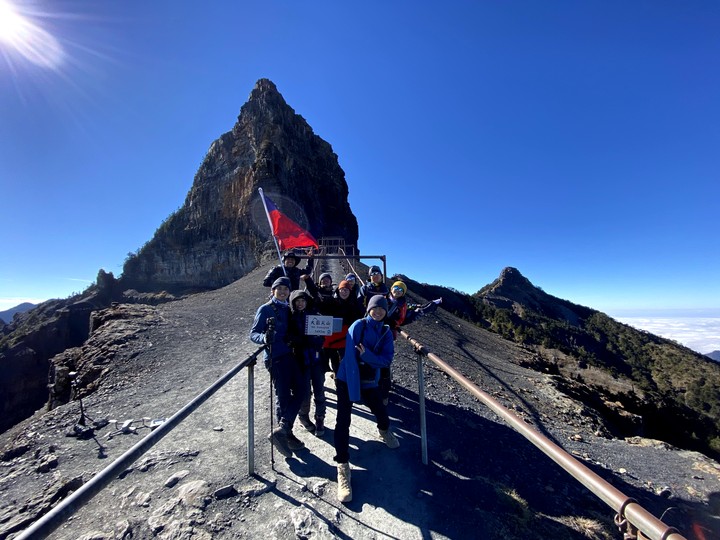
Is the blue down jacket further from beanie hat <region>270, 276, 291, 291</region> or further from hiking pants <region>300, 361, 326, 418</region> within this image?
beanie hat <region>270, 276, 291, 291</region>

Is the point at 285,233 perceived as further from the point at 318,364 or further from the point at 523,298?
the point at 523,298

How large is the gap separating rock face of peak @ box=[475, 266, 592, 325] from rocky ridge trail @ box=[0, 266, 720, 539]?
6417 cm

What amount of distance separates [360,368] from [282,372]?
110cm

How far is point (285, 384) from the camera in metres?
4.30

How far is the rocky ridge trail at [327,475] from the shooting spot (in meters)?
3.28

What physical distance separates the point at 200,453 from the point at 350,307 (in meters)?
3.10

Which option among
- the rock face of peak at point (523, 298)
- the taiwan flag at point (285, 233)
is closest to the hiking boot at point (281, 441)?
the taiwan flag at point (285, 233)

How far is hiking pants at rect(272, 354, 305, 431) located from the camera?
4.27m

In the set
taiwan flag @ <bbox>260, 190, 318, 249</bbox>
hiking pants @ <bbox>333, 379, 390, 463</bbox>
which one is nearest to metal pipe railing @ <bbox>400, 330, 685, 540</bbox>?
hiking pants @ <bbox>333, 379, 390, 463</bbox>

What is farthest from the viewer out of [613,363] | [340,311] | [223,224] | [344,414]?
[223,224]

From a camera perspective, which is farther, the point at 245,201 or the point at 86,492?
the point at 245,201

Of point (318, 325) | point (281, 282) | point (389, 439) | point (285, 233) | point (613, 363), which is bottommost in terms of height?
point (613, 363)

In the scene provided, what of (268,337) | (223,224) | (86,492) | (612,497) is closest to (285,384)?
(268,337)

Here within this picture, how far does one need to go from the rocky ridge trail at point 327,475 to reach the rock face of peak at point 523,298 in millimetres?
64167
